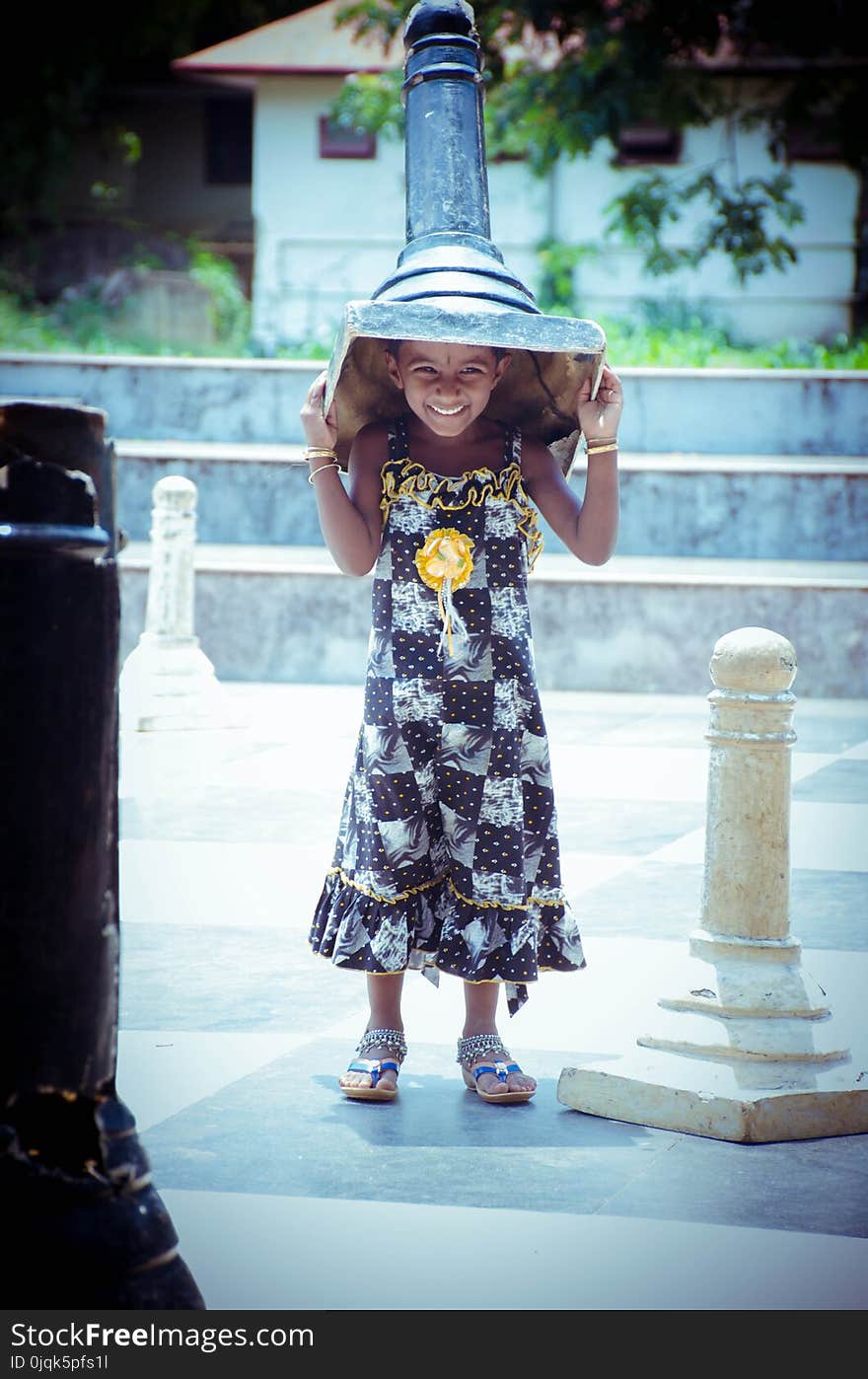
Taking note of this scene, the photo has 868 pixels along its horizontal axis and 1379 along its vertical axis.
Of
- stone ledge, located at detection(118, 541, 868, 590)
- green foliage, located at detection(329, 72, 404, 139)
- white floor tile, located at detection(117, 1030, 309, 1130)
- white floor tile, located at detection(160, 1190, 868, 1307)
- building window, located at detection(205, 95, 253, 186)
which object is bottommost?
white floor tile, located at detection(160, 1190, 868, 1307)

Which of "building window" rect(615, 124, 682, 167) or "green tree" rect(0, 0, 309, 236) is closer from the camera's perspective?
"building window" rect(615, 124, 682, 167)

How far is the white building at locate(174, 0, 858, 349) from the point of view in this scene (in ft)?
73.2

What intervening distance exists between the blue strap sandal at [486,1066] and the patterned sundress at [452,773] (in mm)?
113

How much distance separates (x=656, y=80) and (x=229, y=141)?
1877 centimetres

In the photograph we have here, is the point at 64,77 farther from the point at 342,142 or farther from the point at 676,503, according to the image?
the point at 676,503

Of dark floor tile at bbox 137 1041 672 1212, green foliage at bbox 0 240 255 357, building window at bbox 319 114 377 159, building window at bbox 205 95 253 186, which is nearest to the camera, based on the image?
dark floor tile at bbox 137 1041 672 1212

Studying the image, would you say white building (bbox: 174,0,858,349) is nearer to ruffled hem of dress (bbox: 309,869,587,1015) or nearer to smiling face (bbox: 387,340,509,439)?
smiling face (bbox: 387,340,509,439)

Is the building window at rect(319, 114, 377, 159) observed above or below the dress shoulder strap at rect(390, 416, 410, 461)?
above

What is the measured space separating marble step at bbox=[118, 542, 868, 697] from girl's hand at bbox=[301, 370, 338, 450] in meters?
6.18

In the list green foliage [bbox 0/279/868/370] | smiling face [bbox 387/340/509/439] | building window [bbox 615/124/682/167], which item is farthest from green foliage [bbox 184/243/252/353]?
smiling face [bbox 387/340/509/439]

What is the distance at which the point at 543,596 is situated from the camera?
9852mm

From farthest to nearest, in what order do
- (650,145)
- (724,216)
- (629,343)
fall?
(650,145) → (629,343) → (724,216)

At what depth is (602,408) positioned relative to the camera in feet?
11.3

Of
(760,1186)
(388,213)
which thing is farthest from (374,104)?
(760,1186)
